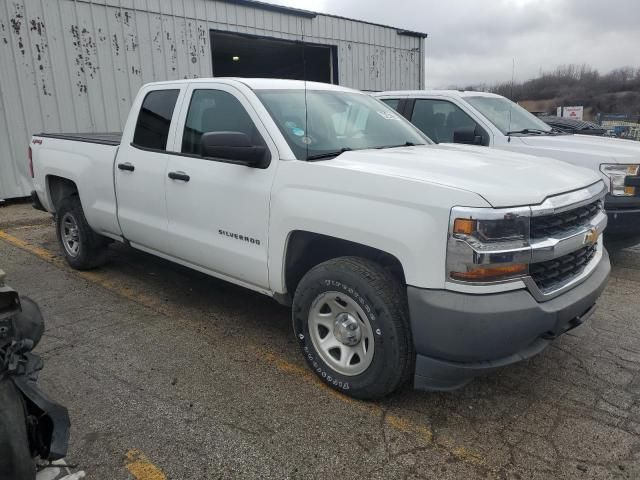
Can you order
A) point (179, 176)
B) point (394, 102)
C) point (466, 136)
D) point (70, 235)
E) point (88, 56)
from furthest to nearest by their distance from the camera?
point (88, 56), point (394, 102), point (466, 136), point (70, 235), point (179, 176)

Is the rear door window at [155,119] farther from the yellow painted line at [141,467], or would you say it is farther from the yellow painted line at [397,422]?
the yellow painted line at [141,467]

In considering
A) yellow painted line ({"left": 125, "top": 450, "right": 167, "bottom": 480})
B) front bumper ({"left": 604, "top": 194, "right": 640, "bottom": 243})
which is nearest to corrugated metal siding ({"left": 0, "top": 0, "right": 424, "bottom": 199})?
yellow painted line ({"left": 125, "top": 450, "right": 167, "bottom": 480})

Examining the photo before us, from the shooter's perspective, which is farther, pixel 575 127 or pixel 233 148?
pixel 575 127

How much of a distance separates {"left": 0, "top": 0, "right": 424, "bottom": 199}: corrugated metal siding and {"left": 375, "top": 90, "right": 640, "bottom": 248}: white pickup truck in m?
5.50

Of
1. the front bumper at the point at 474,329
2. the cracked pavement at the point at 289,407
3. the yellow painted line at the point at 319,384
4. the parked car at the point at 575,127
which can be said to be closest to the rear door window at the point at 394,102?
the parked car at the point at 575,127

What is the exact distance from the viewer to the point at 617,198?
5.33 metres

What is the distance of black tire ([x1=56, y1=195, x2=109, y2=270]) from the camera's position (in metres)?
5.43

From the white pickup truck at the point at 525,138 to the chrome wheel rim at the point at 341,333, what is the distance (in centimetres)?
351

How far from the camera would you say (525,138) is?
6.23m

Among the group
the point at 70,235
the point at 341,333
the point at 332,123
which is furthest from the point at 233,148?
the point at 70,235

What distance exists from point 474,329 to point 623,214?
3.61m

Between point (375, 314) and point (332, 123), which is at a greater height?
point (332, 123)

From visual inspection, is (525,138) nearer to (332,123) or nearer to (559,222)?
(332,123)

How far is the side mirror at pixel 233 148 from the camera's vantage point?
323cm
